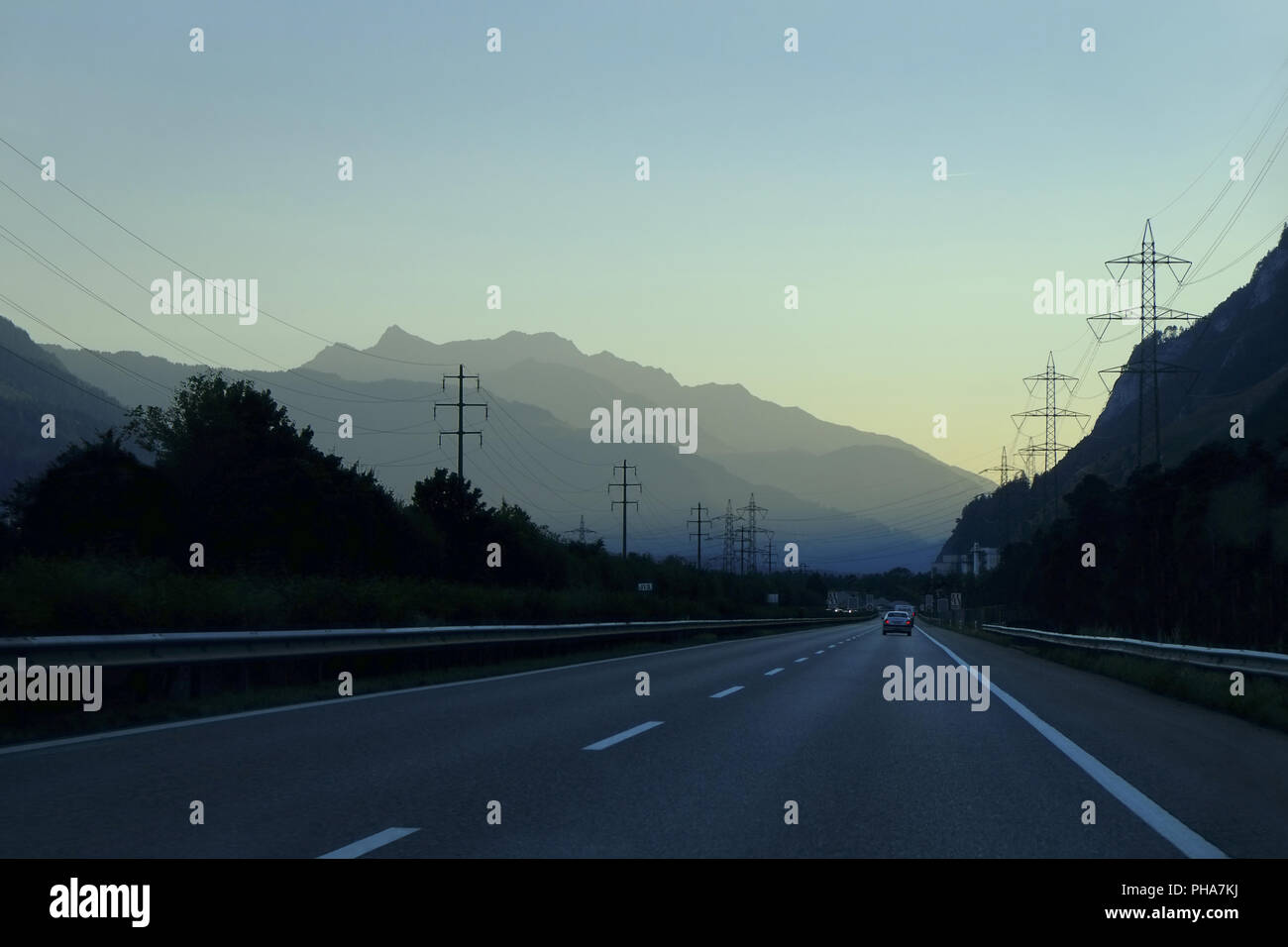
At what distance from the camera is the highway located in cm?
629

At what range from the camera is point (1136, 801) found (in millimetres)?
7742

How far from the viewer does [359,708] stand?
13305 millimetres

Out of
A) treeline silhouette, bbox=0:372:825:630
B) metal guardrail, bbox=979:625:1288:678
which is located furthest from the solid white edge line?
treeline silhouette, bbox=0:372:825:630

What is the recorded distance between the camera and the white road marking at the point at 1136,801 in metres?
6.28

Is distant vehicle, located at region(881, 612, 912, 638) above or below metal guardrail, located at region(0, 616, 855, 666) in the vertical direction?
below

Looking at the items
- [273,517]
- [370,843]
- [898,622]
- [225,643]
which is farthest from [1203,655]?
[273,517]

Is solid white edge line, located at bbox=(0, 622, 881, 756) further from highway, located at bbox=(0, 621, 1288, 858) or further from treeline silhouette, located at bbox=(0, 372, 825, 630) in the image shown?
treeline silhouette, located at bbox=(0, 372, 825, 630)

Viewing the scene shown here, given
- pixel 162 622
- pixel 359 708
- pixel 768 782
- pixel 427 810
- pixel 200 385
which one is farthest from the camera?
pixel 200 385

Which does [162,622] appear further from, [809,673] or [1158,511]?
[1158,511]

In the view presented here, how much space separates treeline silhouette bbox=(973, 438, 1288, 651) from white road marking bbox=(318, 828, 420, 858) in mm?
42170

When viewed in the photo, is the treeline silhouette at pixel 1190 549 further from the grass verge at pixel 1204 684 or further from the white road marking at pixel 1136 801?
the white road marking at pixel 1136 801

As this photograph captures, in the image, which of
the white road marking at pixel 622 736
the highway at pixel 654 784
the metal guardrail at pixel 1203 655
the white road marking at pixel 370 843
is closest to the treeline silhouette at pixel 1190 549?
the metal guardrail at pixel 1203 655
